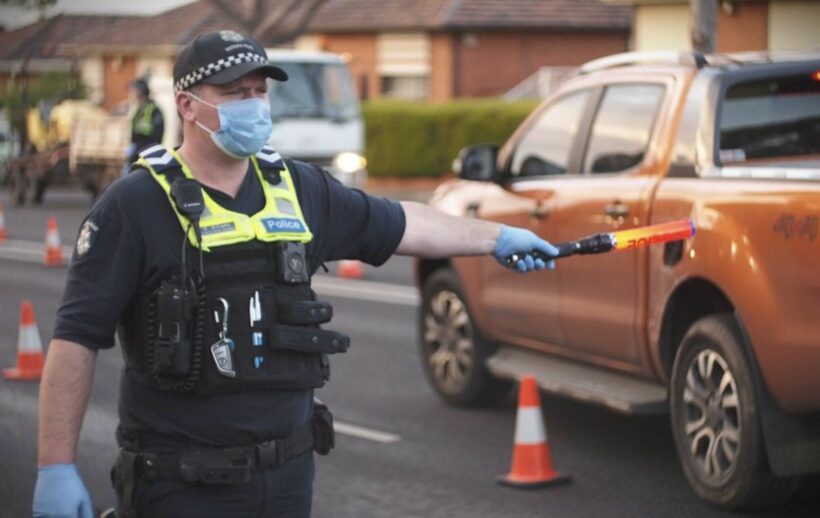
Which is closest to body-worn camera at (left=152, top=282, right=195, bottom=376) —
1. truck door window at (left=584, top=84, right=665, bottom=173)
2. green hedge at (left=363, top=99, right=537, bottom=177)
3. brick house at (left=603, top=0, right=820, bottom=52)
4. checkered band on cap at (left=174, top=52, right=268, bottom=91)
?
checkered band on cap at (left=174, top=52, right=268, bottom=91)

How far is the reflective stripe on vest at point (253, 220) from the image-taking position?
14.7 feet

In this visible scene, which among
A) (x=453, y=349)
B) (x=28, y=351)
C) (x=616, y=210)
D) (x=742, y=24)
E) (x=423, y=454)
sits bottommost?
(x=742, y=24)

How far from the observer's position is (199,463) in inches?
174

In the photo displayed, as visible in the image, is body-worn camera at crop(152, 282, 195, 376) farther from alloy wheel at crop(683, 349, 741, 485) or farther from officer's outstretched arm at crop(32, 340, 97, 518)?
alloy wheel at crop(683, 349, 741, 485)

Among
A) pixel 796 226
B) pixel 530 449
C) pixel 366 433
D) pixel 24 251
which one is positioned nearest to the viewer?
pixel 796 226

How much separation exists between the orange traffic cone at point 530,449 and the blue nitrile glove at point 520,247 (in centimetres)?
320

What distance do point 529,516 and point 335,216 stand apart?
3.32m

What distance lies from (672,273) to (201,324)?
154 inches

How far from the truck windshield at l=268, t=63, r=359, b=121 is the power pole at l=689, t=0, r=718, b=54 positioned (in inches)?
351

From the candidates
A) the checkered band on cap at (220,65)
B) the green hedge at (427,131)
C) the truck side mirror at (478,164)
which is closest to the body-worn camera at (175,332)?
the checkered band on cap at (220,65)

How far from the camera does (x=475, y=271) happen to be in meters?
10.1

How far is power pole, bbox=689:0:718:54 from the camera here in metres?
18.7

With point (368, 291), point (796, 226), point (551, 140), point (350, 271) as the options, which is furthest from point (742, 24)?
point (796, 226)

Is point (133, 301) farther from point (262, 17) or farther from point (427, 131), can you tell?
point (262, 17)
